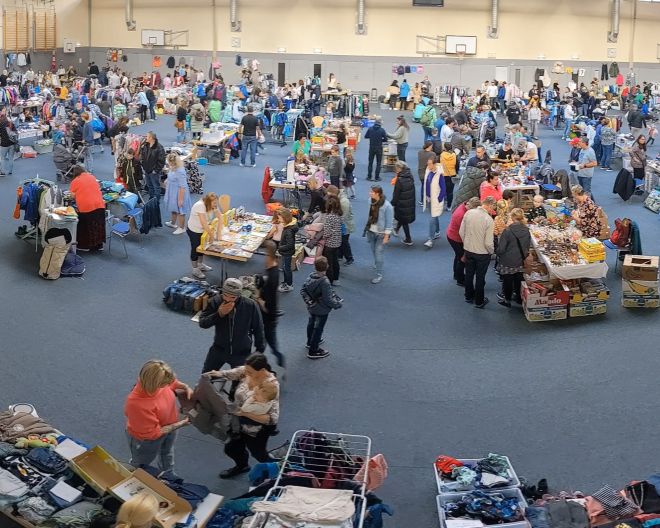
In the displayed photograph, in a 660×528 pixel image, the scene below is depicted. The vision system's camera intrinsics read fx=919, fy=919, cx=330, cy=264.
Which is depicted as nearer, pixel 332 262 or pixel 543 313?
pixel 543 313

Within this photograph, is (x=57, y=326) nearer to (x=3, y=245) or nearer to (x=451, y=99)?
(x=3, y=245)

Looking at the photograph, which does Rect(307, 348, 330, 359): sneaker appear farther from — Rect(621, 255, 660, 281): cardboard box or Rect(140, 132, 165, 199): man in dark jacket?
Rect(140, 132, 165, 199): man in dark jacket

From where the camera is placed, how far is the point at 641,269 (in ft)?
34.9

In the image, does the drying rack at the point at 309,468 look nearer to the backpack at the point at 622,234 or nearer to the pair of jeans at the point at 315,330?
the pair of jeans at the point at 315,330

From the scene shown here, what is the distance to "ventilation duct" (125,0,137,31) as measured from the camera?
110 ft

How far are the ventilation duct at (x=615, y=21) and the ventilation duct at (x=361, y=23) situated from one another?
8.65 meters

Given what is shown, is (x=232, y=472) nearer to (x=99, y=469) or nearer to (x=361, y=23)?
(x=99, y=469)

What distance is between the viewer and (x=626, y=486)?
6.75 m

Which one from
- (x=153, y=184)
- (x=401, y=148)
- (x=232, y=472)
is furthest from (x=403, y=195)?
(x=232, y=472)

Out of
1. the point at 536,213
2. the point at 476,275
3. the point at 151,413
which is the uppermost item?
the point at 536,213

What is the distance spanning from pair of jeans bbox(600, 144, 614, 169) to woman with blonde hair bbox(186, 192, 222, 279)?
11.1 m

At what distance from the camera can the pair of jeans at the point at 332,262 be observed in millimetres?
11094

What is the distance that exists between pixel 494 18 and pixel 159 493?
94.0 ft

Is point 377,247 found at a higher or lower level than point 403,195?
lower
